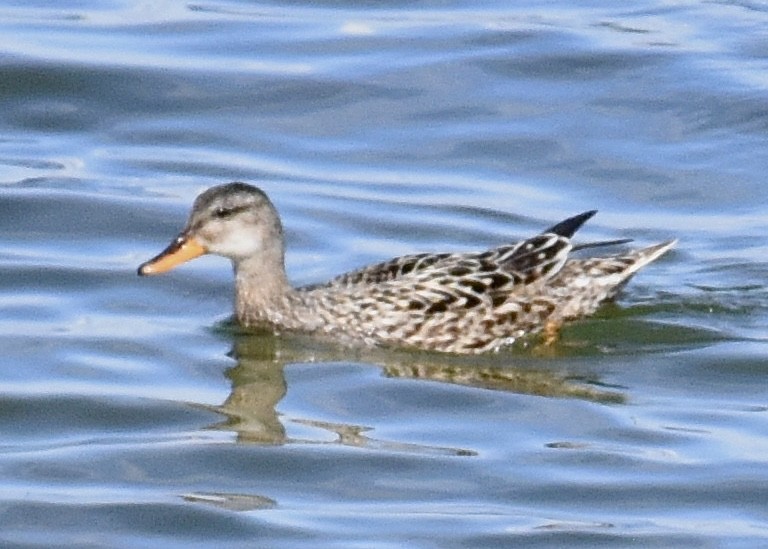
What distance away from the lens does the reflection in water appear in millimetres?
12234

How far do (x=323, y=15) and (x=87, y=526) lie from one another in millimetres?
12476

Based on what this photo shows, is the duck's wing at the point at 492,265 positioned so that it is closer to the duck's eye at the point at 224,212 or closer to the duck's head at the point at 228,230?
the duck's head at the point at 228,230

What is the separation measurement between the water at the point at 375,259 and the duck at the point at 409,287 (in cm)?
18

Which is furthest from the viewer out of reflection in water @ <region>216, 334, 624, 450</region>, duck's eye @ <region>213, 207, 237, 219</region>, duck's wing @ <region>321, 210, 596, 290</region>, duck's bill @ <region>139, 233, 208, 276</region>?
duck's wing @ <region>321, 210, 596, 290</region>

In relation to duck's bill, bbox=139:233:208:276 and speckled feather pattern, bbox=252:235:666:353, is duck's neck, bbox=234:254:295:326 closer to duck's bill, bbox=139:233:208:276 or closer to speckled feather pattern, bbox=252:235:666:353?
speckled feather pattern, bbox=252:235:666:353

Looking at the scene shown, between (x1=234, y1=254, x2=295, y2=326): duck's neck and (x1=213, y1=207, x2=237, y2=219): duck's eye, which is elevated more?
(x1=213, y1=207, x2=237, y2=219): duck's eye

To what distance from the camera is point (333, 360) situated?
13.8 m

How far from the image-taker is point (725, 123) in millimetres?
19141

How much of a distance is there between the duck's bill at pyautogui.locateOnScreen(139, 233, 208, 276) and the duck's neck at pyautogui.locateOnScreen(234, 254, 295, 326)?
42 cm

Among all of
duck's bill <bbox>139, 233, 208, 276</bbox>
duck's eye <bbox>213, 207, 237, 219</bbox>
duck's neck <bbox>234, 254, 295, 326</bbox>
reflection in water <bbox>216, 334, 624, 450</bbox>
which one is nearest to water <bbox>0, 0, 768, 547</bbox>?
reflection in water <bbox>216, 334, 624, 450</bbox>

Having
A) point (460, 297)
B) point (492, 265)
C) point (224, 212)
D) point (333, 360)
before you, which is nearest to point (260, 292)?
point (224, 212)

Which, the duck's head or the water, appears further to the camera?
the duck's head

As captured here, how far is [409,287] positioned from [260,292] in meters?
0.90

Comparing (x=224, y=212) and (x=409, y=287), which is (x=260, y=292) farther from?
(x=409, y=287)
